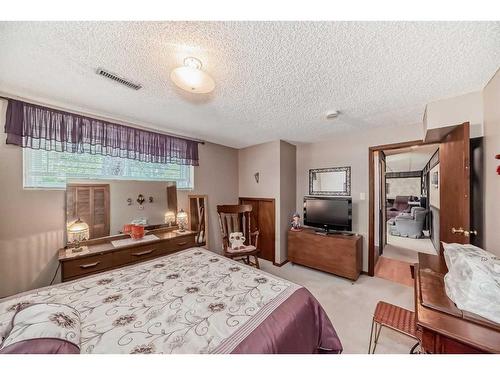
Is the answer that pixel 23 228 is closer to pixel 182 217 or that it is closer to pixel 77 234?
pixel 77 234

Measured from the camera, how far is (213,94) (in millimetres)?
1690

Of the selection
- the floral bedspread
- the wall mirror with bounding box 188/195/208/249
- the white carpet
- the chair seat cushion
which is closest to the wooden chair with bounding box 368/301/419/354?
the white carpet

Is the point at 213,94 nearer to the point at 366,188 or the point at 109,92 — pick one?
the point at 109,92

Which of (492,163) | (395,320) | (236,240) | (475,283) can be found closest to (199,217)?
(236,240)

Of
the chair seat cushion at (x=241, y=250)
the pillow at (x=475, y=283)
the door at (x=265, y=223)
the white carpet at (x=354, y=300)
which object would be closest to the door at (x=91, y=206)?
the chair seat cushion at (x=241, y=250)

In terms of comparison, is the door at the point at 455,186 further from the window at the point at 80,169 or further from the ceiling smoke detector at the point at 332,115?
the window at the point at 80,169

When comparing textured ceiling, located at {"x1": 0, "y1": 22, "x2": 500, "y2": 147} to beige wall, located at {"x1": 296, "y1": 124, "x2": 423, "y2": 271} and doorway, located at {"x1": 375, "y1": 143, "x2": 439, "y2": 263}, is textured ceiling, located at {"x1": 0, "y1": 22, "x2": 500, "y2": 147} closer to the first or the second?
beige wall, located at {"x1": 296, "y1": 124, "x2": 423, "y2": 271}

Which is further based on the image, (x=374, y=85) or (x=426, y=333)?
(x=374, y=85)

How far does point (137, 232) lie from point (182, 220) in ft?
2.18

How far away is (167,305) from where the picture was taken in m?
1.08

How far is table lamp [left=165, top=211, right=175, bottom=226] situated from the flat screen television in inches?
88.8

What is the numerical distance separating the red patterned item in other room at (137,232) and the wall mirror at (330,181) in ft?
9.27
